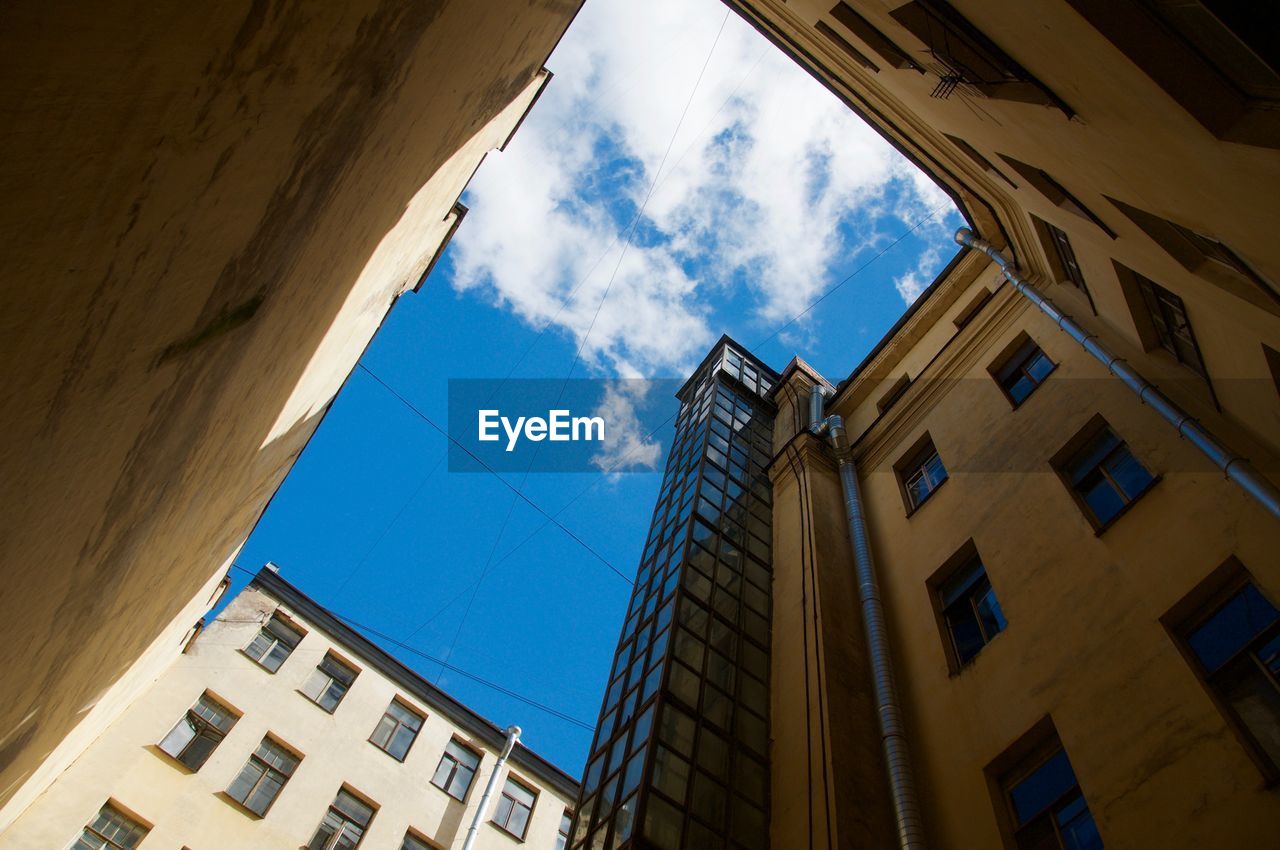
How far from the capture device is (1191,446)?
980 cm

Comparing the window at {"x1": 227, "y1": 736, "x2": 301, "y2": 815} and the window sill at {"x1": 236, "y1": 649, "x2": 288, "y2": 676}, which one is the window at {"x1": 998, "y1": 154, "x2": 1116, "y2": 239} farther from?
the window sill at {"x1": 236, "y1": 649, "x2": 288, "y2": 676}

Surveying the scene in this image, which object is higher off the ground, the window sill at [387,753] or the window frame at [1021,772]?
the window sill at [387,753]

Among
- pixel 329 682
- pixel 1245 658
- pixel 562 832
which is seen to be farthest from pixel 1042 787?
pixel 329 682

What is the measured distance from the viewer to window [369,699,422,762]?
2217 centimetres

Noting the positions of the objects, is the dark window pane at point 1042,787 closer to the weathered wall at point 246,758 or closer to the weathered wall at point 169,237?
the weathered wall at point 169,237

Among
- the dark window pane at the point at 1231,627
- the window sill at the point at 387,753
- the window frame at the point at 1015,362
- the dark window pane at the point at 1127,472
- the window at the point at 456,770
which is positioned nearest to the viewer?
the dark window pane at the point at 1231,627

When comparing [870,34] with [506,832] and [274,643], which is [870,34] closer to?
[274,643]

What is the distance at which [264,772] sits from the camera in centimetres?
1927

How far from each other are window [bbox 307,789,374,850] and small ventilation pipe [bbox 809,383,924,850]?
51.0 feet

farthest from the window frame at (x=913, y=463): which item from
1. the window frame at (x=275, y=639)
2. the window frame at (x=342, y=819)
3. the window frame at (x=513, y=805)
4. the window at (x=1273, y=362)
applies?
the window frame at (x=275, y=639)

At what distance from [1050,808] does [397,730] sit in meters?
19.8

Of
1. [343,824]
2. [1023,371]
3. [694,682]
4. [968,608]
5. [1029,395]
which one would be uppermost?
[1023,371]

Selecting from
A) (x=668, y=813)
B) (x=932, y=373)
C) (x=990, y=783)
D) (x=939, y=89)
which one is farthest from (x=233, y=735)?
(x=939, y=89)

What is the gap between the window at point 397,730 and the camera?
22.2 m
